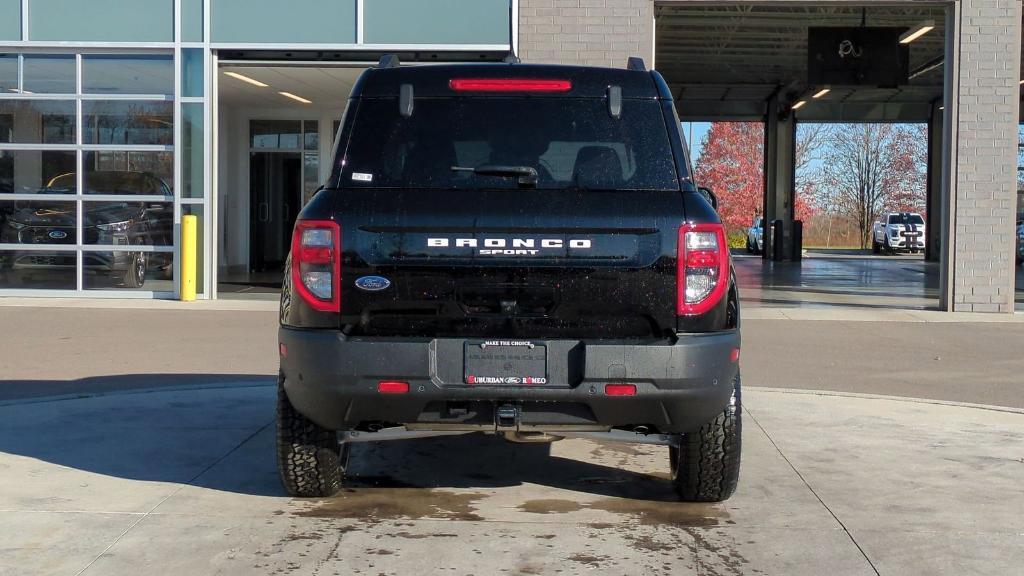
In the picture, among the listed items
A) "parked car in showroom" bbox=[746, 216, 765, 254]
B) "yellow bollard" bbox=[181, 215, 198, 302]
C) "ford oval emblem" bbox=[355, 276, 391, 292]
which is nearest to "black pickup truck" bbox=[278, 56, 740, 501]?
"ford oval emblem" bbox=[355, 276, 391, 292]

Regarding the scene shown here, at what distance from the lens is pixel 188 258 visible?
1728 centimetres

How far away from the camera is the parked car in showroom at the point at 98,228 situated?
17.6 metres

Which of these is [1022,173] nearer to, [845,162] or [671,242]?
[845,162]

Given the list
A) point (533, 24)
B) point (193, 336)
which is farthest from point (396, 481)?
point (533, 24)

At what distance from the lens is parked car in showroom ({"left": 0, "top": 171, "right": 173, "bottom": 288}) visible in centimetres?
1758

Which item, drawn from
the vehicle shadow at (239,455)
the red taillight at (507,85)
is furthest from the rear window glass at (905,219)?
the red taillight at (507,85)

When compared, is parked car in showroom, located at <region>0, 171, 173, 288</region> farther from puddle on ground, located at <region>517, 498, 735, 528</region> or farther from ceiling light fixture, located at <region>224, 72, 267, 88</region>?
puddle on ground, located at <region>517, 498, 735, 528</region>

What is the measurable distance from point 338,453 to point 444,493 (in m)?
0.59

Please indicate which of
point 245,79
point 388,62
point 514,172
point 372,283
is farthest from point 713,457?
point 245,79

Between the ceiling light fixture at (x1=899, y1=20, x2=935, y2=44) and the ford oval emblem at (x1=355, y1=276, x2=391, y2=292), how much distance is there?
69.7 feet

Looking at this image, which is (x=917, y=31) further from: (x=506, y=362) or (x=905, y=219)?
(x=905, y=219)

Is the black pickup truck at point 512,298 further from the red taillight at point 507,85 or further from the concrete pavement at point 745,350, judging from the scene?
the concrete pavement at point 745,350

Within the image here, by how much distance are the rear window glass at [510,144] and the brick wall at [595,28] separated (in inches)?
449

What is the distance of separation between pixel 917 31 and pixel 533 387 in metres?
21.9
